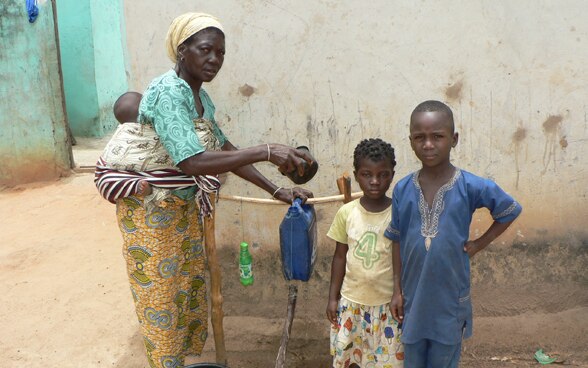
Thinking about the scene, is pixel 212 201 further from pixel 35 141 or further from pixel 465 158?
pixel 35 141

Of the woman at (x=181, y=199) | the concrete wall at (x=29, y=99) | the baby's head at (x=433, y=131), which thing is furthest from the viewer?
the concrete wall at (x=29, y=99)

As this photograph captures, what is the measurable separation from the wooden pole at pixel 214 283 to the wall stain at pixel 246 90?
24.5 inches

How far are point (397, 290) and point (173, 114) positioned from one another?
1118 millimetres

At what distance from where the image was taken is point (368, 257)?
238cm

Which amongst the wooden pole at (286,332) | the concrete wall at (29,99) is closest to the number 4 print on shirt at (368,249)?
the wooden pole at (286,332)

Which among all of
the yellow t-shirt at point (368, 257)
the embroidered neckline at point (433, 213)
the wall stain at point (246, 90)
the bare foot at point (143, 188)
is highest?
the wall stain at point (246, 90)

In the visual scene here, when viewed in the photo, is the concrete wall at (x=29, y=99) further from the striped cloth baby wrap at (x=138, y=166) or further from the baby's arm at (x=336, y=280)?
the baby's arm at (x=336, y=280)

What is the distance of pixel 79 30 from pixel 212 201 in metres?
6.87

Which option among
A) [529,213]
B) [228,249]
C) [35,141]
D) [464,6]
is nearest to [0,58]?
[35,141]

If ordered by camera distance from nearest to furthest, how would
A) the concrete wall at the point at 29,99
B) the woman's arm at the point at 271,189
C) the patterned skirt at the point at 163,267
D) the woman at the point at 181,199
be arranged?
the woman at the point at 181,199 → the patterned skirt at the point at 163,267 → the woman's arm at the point at 271,189 → the concrete wall at the point at 29,99

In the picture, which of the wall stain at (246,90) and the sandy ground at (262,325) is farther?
the sandy ground at (262,325)

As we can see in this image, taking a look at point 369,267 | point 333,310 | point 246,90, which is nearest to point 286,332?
point 333,310

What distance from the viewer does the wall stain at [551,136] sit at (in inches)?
119

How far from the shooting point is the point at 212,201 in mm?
2738
